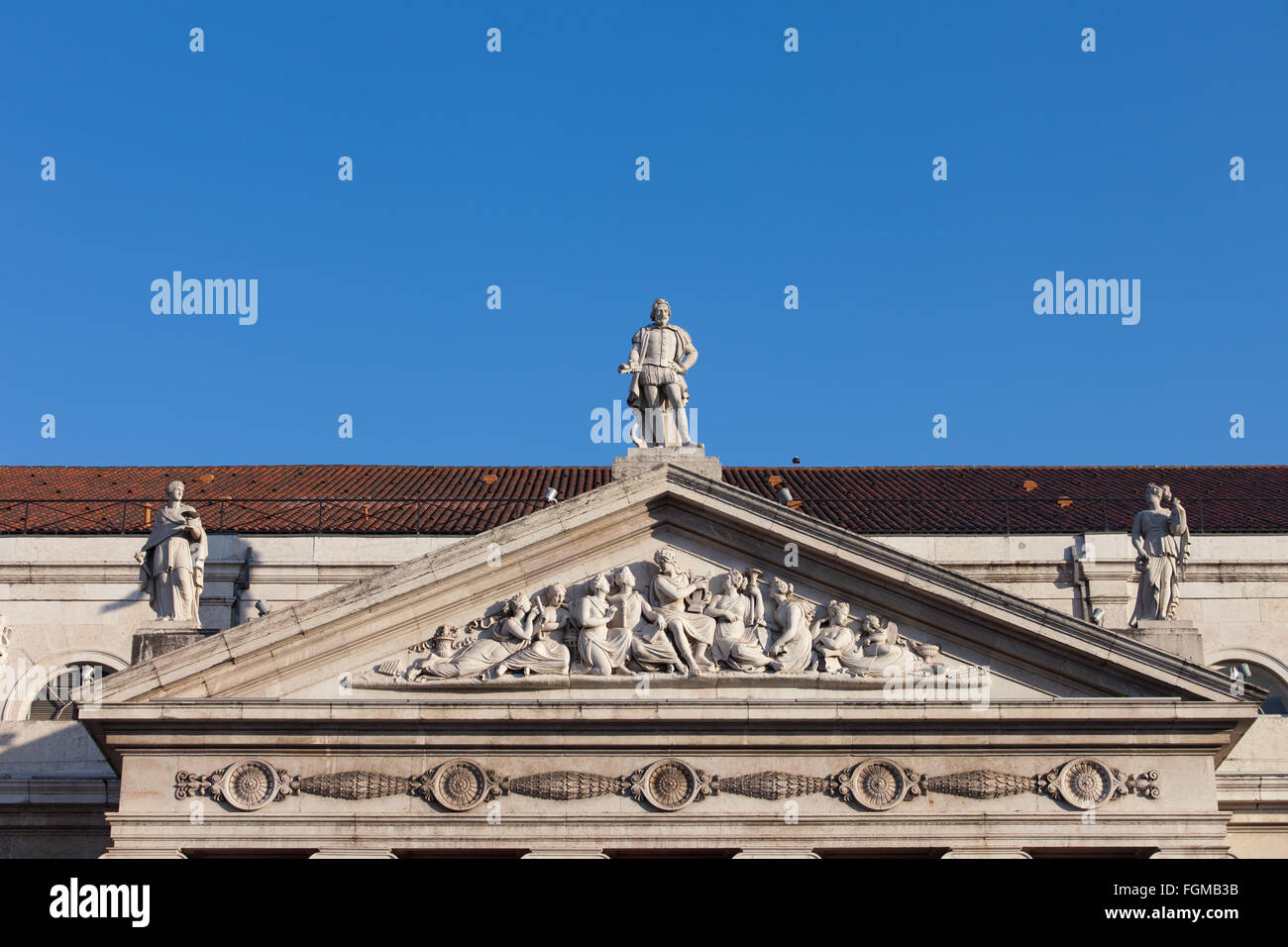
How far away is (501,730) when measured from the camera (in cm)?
2433

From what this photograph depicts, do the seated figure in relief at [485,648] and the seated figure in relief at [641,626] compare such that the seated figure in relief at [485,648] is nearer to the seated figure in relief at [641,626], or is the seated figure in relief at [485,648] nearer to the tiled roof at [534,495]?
the seated figure in relief at [641,626]

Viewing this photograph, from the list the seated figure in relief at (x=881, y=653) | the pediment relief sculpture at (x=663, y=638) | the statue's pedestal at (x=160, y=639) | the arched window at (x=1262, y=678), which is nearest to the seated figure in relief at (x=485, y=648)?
the pediment relief sculpture at (x=663, y=638)

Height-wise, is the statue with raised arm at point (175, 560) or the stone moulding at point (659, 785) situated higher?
the statue with raised arm at point (175, 560)

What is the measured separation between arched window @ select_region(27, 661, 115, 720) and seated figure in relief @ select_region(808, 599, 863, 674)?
14283 millimetres

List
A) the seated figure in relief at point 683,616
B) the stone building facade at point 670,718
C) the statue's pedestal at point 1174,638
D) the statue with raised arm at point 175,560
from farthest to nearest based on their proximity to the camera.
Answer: the statue with raised arm at point 175,560 → the statue's pedestal at point 1174,638 → the seated figure in relief at point 683,616 → the stone building facade at point 670,718

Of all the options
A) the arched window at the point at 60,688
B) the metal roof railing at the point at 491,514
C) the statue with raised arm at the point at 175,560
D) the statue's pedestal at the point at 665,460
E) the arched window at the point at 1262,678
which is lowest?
the arched window at the point at 1262,678

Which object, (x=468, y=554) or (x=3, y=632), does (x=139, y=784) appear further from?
(x=3, y=632)

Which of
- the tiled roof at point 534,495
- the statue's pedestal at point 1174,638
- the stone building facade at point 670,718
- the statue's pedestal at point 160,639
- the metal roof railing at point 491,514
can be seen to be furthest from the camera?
the tiled roof at point 534,495

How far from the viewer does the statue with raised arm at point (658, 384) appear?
2659 cm

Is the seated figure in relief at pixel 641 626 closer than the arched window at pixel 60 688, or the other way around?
the seated figure in relief at pixel 641 626

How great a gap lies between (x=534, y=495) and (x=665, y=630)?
13633mm

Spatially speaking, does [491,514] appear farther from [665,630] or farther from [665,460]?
[665,630]

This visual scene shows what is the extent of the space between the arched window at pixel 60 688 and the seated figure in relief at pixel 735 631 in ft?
43.0

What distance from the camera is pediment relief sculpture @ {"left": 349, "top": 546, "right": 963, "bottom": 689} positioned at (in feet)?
80.5
